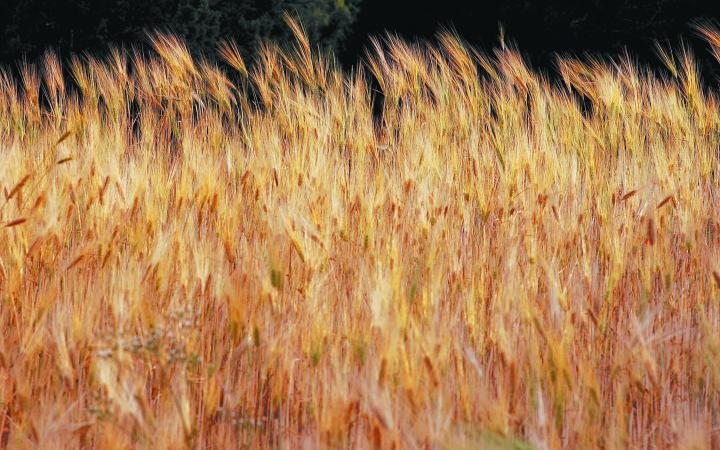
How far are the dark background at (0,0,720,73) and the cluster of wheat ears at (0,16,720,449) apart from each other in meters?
2.92

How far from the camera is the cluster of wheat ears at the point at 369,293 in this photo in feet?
4.88

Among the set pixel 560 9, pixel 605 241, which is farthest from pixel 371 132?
pixel 560 9

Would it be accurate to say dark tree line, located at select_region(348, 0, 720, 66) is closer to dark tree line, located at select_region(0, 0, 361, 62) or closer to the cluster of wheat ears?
dark tree line, located at select_region(0, 0, 361, 62)

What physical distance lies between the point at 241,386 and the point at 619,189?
5.24 feet

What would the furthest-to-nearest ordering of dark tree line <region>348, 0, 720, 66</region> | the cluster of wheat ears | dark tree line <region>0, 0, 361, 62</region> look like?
dark tree line <region>0, 0, 361, 62</region> → dark tree line <region>348, 0, 720, 66</region> → the cluster of wheat ears

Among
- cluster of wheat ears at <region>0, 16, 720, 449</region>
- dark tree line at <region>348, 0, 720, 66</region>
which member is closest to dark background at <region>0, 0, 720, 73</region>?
dark tree line at <region>348, 0, 720, 66</region>

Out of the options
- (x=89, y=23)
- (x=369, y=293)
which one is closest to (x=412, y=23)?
(x=89, y=23)

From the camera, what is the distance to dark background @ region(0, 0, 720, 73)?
6.25 metres

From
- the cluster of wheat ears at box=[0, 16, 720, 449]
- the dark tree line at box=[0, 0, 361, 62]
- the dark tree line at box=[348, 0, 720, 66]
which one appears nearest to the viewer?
the cluster of wheat ears at box=[0, 16, 720, 449]

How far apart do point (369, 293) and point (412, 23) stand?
19.5 feet

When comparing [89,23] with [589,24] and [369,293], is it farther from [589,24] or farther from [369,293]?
[369,293]

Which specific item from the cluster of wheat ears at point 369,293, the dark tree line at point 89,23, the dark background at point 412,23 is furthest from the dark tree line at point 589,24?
the cluster of wheat ears at point 369,293

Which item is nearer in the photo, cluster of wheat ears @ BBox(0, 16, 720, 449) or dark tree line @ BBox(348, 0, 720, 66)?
cluster of wheat ears @ BBox(0, 16, 720, 449)

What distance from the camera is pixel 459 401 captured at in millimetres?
1633
